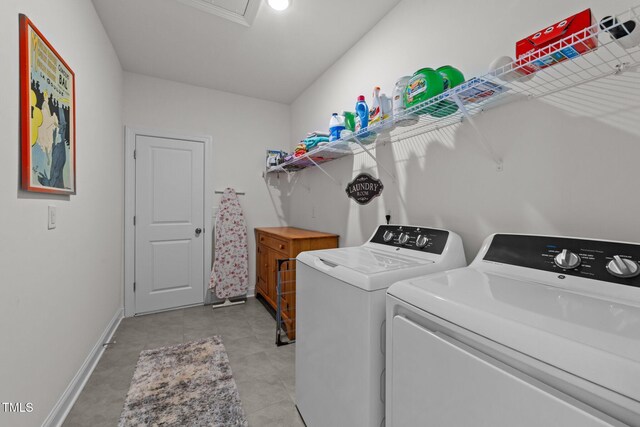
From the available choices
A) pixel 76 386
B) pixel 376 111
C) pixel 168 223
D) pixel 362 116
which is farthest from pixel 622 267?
pixel 168 223

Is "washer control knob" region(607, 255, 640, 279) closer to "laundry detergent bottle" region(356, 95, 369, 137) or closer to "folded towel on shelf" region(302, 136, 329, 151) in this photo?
"laundry detergent bottle" region(356, 95, 369, 137)

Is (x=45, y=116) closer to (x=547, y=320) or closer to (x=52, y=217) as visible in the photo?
(x=52, y=217)

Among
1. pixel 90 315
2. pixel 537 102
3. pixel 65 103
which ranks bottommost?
pixel 90 315

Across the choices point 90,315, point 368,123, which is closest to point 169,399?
point 90,315

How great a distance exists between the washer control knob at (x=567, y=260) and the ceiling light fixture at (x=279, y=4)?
2.16 meters

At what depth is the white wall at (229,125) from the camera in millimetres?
3109

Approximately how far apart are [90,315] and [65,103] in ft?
4.78

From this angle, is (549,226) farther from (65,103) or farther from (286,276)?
→ (65,103)

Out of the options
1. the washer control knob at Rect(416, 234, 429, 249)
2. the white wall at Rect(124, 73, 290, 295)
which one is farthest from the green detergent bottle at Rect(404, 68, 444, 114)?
the white wall at Rect(124, 73, 290, 295)

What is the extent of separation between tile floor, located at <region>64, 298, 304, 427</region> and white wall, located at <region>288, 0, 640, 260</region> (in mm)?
1227

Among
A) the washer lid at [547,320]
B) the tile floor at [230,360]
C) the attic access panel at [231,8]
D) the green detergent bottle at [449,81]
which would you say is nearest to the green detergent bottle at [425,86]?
the green detergent bottle at [449,81]

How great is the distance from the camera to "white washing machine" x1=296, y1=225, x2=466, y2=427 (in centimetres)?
102

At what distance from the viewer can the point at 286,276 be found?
2.72 m

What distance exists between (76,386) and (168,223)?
1.76 m
